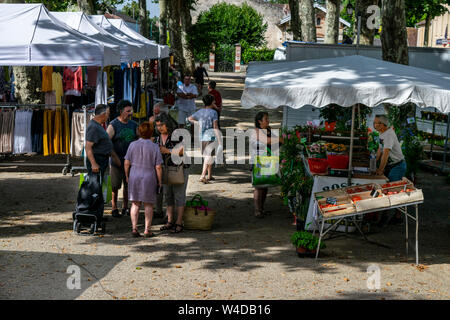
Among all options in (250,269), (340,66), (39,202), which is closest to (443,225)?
(340,66)

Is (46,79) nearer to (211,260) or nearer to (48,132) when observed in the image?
(48,132)

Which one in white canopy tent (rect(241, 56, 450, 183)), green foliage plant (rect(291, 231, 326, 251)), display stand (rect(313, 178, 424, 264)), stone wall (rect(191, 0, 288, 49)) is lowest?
green foliage plant (rect(291, 231, 326, 251))

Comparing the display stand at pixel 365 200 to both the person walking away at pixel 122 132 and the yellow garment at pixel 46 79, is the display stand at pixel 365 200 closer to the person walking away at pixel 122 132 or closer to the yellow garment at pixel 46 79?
the person walking away at pixel 122 132

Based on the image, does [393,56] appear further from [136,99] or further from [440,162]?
[136,99]

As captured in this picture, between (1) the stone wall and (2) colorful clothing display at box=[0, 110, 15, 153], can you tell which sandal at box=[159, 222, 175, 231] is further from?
(1) the stone wall

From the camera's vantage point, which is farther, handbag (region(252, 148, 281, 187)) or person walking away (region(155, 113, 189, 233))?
handbag (region(252, 148, 281, 187))

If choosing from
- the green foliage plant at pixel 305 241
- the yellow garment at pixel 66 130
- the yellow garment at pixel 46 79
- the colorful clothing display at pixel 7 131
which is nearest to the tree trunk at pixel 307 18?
the yellow garment at pixel 46 79

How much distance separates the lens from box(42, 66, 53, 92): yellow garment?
14.1 meters

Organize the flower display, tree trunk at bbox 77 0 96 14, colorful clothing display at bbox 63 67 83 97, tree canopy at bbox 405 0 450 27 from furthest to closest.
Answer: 1. tree canopy at bbox 405 0 450 27
2. tree trunk at bbox 77 0 96 14
3. colorful clothing display at bbox 63 67 83 97
4. the flower display

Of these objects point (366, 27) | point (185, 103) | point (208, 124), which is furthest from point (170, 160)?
point (366, 27)

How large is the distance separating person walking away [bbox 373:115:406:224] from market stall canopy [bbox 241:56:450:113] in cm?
90

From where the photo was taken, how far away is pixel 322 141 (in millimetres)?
9312

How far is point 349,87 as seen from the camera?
7676mm

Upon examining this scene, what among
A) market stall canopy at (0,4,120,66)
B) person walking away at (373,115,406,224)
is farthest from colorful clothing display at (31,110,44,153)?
person walking away at (373,115,406,224)
